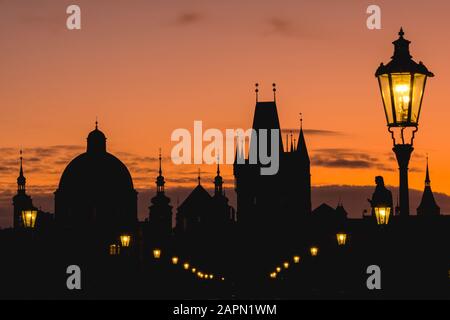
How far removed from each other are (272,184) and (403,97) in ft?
604

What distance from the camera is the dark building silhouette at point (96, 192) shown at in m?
186

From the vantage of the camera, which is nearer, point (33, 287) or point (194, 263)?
point (33, 287)

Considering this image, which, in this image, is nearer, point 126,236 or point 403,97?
point 403,97

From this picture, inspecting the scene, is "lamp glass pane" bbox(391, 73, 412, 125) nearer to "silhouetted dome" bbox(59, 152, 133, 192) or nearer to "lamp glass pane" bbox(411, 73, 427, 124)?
"lamp glass pane" bbox(411, 73, 427, 124)

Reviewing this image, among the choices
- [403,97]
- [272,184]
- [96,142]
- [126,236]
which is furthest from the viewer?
[272,184]

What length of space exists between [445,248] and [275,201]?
339 ft

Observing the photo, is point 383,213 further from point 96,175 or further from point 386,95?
point 96,175

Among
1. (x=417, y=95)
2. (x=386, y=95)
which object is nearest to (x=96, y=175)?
(x=386, y=95)

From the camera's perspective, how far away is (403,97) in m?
14.6

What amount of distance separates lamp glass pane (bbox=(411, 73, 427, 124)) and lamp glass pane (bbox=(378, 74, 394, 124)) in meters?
0.29
